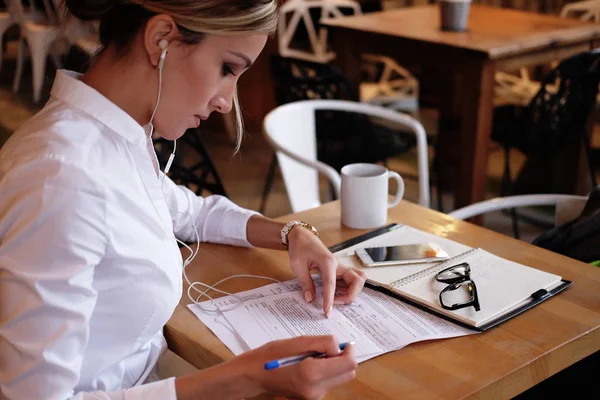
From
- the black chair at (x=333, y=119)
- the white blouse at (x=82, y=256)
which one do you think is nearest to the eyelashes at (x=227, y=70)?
the white blouse at (x=82, y=256)

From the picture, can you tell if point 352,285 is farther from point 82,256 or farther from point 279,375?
point 82,256

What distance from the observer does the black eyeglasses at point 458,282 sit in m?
1.15

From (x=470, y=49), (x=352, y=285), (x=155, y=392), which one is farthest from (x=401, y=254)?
(x=470, y=49)

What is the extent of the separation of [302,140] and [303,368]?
1.52m

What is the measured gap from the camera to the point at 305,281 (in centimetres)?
125

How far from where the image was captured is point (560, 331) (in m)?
1.11

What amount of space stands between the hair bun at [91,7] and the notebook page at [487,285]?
615mm

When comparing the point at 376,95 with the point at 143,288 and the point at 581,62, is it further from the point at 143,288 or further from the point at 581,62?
the point at 143,288

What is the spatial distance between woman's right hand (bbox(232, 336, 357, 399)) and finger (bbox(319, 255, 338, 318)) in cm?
21

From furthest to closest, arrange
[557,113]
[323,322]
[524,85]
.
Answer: [524,85], [557,113], [323,322]

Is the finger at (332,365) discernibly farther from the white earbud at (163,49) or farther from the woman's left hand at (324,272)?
the white earbud at (163,49)

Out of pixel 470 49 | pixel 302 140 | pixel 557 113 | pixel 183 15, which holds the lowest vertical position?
pixel 557 113

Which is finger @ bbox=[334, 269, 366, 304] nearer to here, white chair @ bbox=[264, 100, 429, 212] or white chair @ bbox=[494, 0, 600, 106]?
white chair @ bbox=[264, 100, 429, 212]

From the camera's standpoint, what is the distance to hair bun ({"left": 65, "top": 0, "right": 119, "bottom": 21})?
3.40ft
